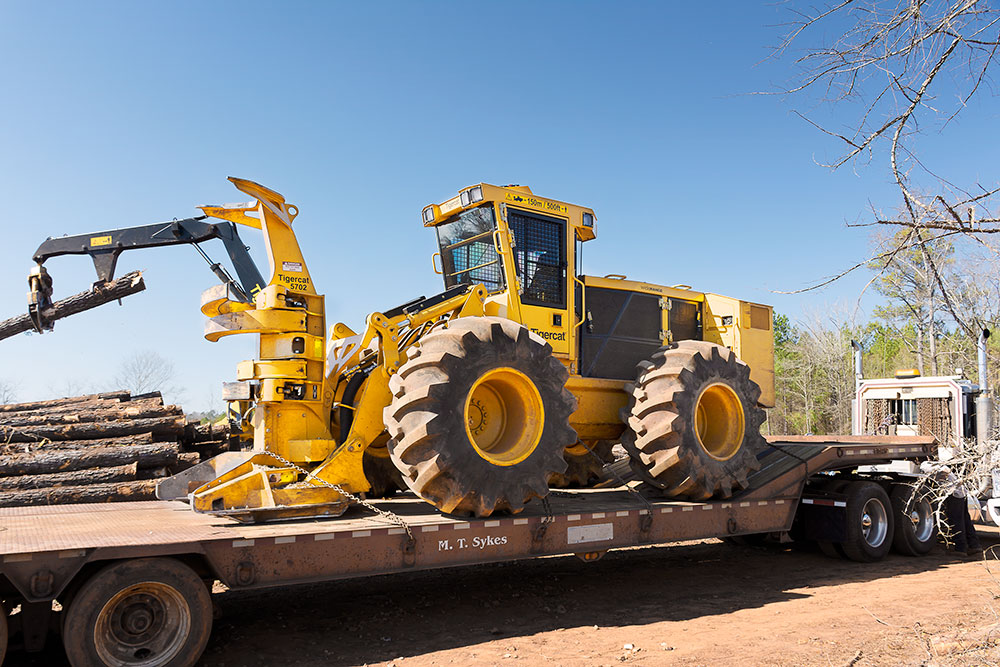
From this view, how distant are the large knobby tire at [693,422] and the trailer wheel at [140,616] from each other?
468cm

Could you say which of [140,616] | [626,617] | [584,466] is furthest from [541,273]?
[140,616]

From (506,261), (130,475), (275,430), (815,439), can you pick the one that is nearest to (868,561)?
(815,439)

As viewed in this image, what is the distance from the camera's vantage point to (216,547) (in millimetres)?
5438

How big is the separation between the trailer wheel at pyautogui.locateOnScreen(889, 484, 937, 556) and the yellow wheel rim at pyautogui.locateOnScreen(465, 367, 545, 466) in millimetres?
6025

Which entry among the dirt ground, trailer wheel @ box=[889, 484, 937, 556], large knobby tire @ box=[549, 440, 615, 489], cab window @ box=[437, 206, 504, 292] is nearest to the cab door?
cab window @ box=[437, 206, 504, 292]

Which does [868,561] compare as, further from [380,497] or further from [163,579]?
[163,579]

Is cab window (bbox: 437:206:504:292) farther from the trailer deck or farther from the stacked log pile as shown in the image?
the stacked log pile

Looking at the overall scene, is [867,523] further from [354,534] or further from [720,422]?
[354,534]

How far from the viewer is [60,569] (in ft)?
16.2

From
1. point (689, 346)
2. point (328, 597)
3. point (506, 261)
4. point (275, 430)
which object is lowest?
point (328, 597)

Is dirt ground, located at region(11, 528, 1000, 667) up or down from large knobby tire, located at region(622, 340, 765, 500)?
down

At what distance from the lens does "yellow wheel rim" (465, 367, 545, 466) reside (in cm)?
708

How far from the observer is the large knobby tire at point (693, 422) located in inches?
321

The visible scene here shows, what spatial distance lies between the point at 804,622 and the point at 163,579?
5278 millimetres
